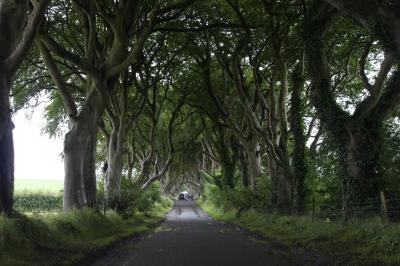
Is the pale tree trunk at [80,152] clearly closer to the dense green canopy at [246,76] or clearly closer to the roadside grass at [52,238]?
the dense green canopy at [246,76]

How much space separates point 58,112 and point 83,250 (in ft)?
61.1

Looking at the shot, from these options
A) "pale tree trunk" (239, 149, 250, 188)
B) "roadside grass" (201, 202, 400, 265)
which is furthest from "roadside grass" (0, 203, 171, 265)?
"pale tree trunk" (239, 149, 250, 188)

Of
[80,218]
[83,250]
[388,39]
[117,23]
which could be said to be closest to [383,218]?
[388,39]

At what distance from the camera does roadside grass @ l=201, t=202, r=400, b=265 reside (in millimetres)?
10078

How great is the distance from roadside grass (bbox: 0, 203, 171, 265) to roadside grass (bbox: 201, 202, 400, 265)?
18.7 ft

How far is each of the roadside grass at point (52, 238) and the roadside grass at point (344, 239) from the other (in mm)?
5690

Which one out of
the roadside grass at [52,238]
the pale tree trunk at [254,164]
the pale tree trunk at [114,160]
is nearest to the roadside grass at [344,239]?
the roadside grass at [52,238]

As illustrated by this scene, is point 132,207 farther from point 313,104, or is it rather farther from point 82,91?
point 313,104

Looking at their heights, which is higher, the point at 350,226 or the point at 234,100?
the point at 234,100

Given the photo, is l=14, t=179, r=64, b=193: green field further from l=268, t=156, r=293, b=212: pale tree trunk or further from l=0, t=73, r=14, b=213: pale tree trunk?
l=0, t=73, r=14, b=213: pale tree trunk

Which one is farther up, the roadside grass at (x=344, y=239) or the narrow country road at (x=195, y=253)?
the roadside grass at (x=344, y=239)

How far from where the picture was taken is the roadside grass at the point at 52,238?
9.61 metres

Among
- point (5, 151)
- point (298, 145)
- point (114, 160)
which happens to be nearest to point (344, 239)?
point (298, 145)

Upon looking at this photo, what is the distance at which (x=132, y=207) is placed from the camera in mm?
24688
